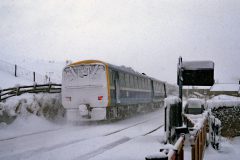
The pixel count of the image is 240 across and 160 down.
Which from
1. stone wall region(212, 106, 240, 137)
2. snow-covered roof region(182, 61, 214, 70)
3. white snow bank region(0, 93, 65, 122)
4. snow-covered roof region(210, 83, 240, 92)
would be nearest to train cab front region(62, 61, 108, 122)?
white snow bank region(0, 93, 65, 122)

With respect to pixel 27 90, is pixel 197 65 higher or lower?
higher

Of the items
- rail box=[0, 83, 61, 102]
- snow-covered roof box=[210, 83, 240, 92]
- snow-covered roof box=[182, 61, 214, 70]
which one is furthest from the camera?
snow-covered roof box=[210, 83, 240, 92]

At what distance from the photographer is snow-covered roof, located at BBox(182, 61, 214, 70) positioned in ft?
35.3

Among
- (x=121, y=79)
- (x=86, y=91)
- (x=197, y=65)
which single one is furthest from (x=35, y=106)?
(x=197, y=65)

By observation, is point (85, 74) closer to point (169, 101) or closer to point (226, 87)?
point (169, 101)

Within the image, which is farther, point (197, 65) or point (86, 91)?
point (86, 91)

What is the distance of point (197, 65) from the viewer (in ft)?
35.6

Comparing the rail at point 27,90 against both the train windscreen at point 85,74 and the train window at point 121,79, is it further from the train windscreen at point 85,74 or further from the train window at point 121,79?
the train window at point 121,79

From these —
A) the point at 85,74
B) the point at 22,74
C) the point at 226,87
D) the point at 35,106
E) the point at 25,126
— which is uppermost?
the point at 22,74

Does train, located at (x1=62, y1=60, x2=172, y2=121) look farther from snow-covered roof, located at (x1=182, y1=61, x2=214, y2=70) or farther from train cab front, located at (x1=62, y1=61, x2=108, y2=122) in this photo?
snow-covered roof, located at (x1=182, y1=61, x2=214, y2=70)

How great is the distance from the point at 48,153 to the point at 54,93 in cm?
1124

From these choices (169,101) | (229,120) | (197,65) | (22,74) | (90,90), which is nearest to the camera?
(169,101)

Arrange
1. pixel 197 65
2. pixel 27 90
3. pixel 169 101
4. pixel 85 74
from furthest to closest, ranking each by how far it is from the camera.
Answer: pixel 27 90, pixel 85 74, pixel 197 65, pixel 169 101

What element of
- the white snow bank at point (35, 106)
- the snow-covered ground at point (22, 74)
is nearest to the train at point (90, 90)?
the white snow bank at point (35, 106)
